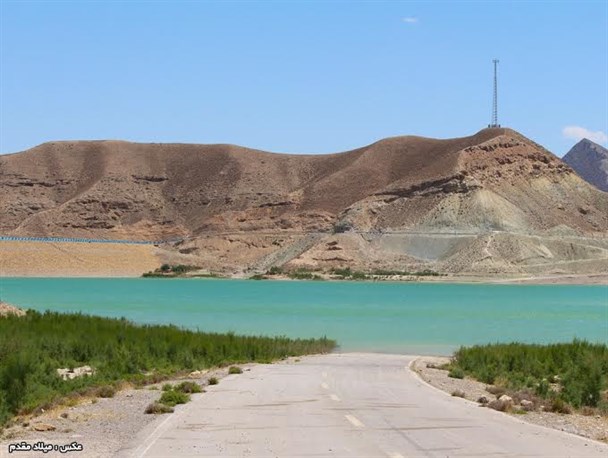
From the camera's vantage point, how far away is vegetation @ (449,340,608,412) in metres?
18.2

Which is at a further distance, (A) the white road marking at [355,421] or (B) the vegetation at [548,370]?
(B) the vegetation at [548,370]

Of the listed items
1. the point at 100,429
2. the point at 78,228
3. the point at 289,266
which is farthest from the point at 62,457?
the point at 78,228

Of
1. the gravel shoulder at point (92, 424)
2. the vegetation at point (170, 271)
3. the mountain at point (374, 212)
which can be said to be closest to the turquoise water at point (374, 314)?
the gravel shoulder at point (92, 424)

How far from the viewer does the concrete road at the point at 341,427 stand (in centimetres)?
1124

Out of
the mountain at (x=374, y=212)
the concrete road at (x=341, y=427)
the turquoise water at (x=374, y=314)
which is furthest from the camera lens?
the mountain at (x=374, y=212)

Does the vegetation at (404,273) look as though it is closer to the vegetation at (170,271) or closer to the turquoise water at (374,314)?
the vegetation at (170,271)

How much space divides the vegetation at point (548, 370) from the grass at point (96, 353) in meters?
6.38

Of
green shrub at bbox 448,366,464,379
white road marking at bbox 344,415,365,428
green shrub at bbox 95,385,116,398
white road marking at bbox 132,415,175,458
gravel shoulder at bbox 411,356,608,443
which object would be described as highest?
white road marking at bbox 132,415,175,458

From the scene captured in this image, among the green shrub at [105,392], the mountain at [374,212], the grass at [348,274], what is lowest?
the grass at [348,274]

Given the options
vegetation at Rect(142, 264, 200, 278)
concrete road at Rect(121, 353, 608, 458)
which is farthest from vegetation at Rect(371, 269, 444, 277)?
concrete road at Rect(121, 353, 608, 458)

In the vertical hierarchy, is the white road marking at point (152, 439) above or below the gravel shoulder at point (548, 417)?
above

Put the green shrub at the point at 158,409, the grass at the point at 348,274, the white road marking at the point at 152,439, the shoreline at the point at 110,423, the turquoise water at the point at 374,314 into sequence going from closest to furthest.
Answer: the white road marking at the point at 152,439, the shoreline at the point at 110,423, the green shrub at the point at 158,409, the turquoise water at the point at 374,314, the grass at the point at 348,274

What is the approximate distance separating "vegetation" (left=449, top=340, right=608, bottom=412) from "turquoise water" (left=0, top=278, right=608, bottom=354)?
8880 mm

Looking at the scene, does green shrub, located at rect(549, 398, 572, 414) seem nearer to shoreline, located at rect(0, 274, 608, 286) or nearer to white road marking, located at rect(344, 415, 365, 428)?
white road marking, located at rect(344, 415, 365, 428)
